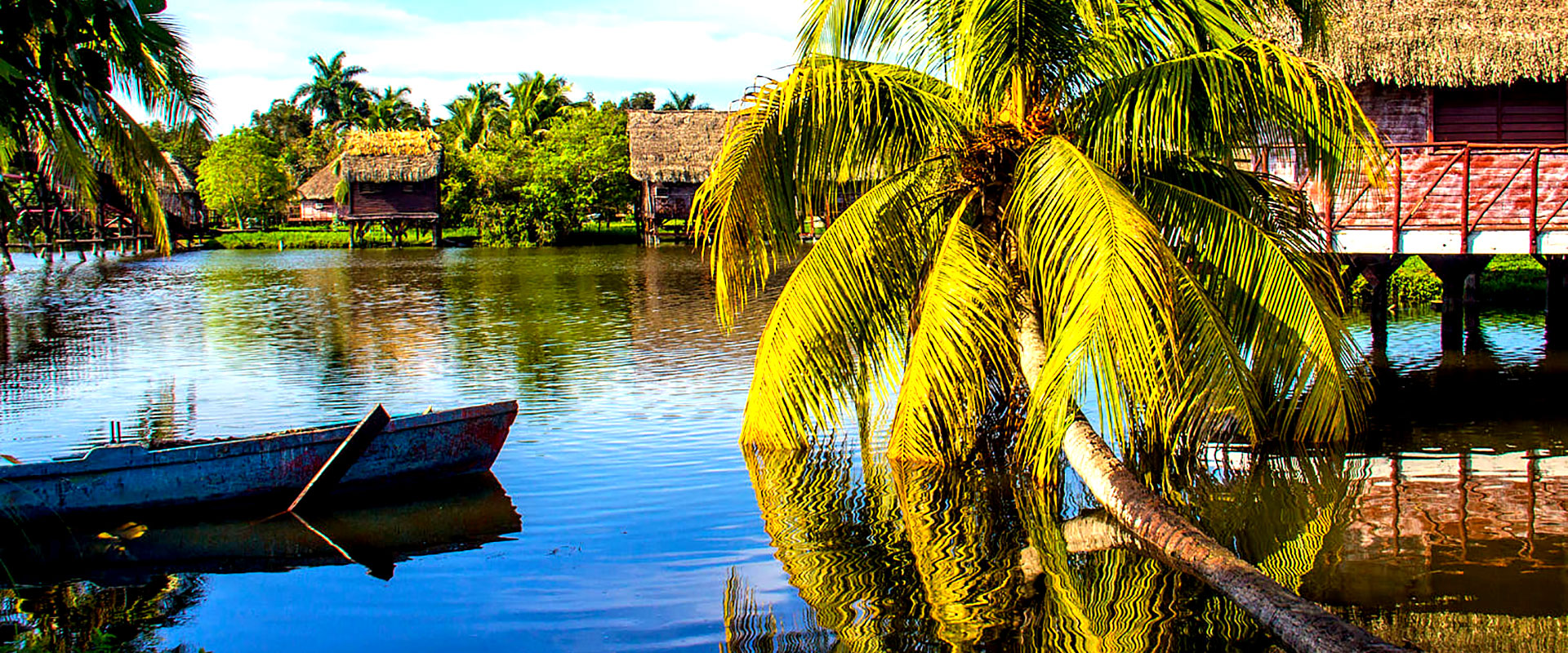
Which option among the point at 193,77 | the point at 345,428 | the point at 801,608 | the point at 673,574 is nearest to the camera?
the point at 801,608

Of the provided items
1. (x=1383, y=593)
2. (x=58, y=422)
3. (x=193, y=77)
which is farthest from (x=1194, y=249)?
(x=58, y=422)

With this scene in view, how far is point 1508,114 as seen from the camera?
1764cm

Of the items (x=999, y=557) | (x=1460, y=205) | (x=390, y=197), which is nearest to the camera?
(x=999, y=557)

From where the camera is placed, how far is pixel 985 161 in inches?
355

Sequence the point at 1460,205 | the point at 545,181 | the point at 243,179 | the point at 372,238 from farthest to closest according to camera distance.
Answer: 1. the point at 243,179
2. the point at 372,238
3. the point at 545,181
4. the point at 1460,205

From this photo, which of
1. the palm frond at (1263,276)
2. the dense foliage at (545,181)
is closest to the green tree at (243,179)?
the dense foliage at (545,181)

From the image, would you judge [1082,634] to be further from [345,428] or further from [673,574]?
[345,428]

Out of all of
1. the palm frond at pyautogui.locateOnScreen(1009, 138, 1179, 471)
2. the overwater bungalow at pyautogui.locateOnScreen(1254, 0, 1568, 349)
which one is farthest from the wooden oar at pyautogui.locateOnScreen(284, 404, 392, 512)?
the overwater bungalow at pyautogui.locateOnScreen(1254, 0, 1568, 349)

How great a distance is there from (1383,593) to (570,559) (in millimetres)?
4574

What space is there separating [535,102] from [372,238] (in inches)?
455

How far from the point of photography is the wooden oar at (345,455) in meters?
9.12

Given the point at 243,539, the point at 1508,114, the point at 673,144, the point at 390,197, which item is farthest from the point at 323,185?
the point at 243,539

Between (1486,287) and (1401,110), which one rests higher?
(1401,110)

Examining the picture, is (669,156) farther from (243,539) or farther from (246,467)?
(243,539)
